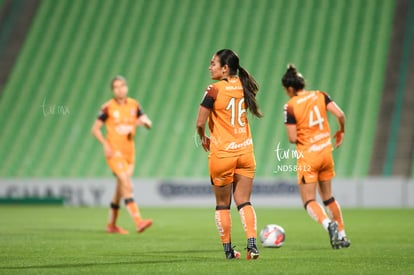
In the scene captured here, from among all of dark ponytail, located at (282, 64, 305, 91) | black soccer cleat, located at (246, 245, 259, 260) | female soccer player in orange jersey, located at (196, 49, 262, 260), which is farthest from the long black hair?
dark ponytail, located at (282, 64, 305, 91)

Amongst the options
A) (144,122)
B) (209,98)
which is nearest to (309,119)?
(209,98)

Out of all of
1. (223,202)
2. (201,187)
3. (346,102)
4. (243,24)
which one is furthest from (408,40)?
(223,202)

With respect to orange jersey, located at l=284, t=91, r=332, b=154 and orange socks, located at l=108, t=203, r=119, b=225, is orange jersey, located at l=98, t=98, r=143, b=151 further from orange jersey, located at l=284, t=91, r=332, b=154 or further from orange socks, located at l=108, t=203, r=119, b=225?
orange jersey, located at l=284, t=91, r=332, b=154

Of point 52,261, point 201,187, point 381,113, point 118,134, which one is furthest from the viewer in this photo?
point 381,113

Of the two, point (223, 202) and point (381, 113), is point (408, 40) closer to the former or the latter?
point (381, 113)

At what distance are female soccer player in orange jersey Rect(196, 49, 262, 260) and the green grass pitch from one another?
1.45 ft

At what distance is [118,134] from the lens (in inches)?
522

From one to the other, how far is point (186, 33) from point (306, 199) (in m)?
19.3

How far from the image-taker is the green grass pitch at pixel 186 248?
7.70 metres

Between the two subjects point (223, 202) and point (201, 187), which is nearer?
point (223, 202)

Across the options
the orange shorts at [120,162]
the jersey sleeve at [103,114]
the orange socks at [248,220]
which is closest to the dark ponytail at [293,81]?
the orange socks at [248,220]

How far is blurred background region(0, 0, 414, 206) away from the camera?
23.4 meters

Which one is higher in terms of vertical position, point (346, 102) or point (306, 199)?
point (346, 102)

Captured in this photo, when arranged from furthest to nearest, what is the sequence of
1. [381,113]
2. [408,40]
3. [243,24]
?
[243,24]
[408,40]
[381,113]
